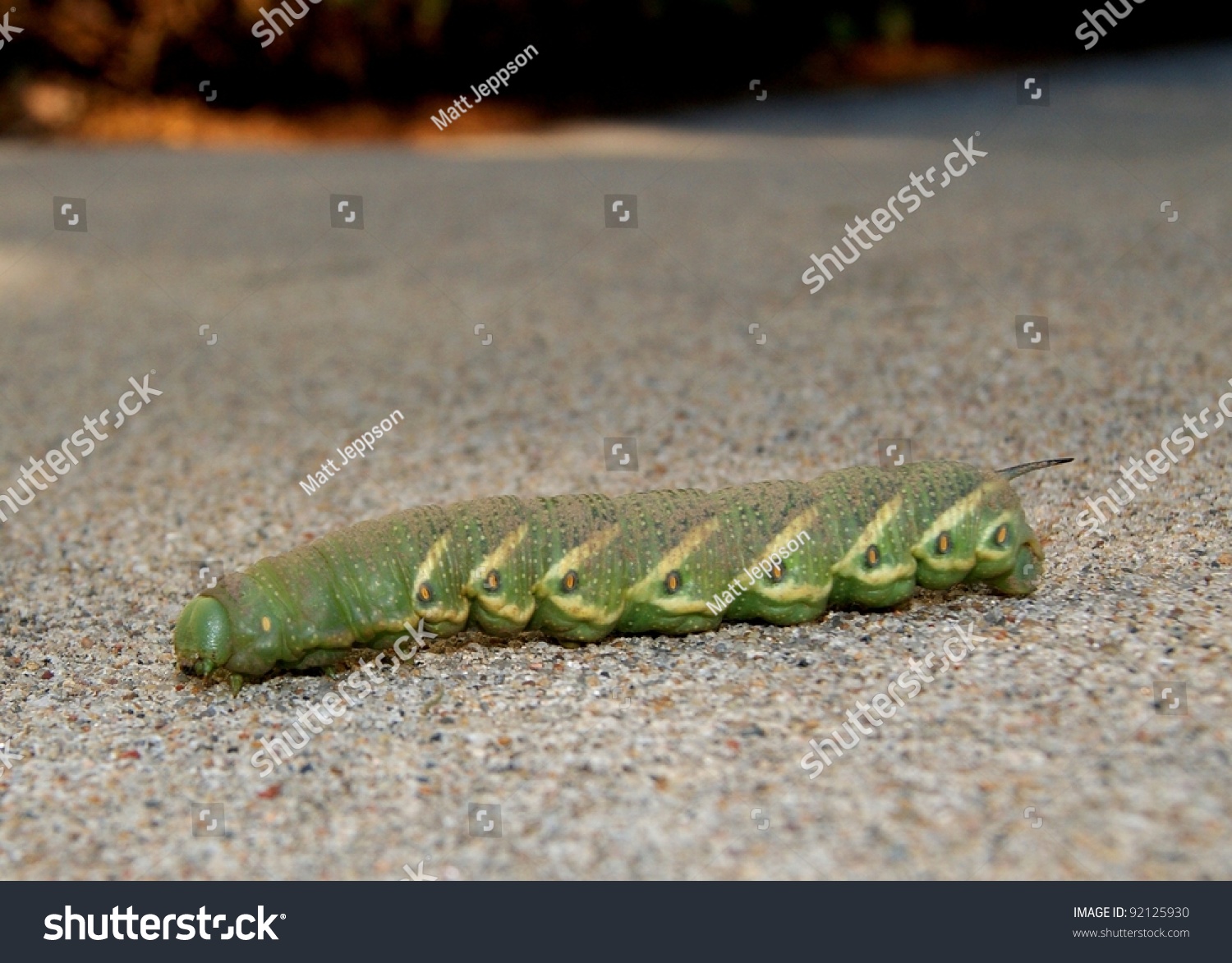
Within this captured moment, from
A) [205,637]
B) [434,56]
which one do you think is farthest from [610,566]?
[434,56]

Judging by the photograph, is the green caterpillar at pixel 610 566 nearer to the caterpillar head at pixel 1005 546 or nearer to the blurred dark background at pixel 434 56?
the caterpillar head at pixel 1005 546

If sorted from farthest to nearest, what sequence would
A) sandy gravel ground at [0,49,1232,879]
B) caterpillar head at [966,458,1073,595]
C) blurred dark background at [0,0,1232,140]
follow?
1. blurred dark background at [0,0,1232,140]
2. caterpillar head at [966,458,1073,595]
3. sandy gravel ground at [0,49,1232,879]

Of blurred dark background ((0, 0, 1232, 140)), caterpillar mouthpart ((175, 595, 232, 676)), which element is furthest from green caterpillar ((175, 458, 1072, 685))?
blurred dark background ((0, 0, 1232, 140))

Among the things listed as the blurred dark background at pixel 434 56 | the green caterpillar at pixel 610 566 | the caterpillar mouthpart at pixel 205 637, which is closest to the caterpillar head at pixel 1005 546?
the green caterpillar at pixel 610 566

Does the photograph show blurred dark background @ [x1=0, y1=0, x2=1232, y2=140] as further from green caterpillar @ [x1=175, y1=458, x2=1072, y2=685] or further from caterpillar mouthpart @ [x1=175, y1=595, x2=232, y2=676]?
caterpillar mouthpart @ [x1=175, y1=595, x2=232, y2=676]

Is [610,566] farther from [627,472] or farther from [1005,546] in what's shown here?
[627,472]

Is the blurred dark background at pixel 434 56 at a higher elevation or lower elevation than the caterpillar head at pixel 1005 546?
higher

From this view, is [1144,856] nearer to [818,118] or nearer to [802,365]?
[802,365]
